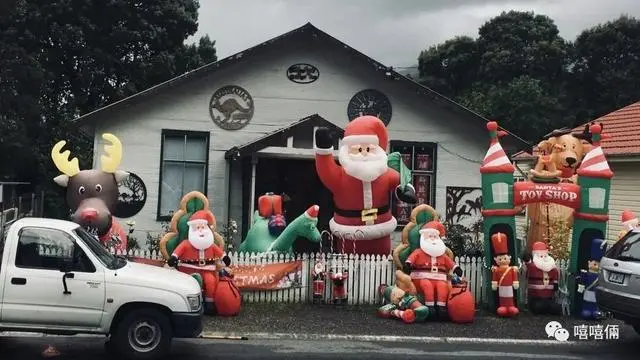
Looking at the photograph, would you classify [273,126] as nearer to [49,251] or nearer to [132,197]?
[132,197]

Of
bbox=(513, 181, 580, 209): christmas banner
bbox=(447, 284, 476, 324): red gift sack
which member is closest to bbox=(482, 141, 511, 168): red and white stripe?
bbox=(513, 181, 580, 209): christmas banner

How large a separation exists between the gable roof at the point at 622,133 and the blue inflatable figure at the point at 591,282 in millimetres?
5596

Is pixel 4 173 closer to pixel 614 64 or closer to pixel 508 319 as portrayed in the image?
pixel 508 319

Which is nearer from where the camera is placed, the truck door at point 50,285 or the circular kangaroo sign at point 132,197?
the truck door at point 50,285

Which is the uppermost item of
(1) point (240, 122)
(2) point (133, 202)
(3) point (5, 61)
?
(3) point (5, 61)

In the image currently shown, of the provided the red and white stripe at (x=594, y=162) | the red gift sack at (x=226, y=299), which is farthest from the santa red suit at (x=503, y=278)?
the red gift sack at (x=226, y=299)

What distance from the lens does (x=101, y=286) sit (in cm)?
750

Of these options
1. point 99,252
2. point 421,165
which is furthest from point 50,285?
point 421,165

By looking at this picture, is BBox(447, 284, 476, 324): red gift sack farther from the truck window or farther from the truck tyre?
the truck window

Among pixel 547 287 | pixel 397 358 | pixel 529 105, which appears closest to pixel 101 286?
pixel 397 358

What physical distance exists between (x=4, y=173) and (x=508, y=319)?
900 inches

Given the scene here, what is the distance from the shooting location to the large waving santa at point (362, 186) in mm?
11836

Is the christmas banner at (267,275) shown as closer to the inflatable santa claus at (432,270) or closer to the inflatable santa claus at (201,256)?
the inflatable santa claus at (201,256)

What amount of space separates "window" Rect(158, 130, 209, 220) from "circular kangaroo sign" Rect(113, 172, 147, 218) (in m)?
0.44
